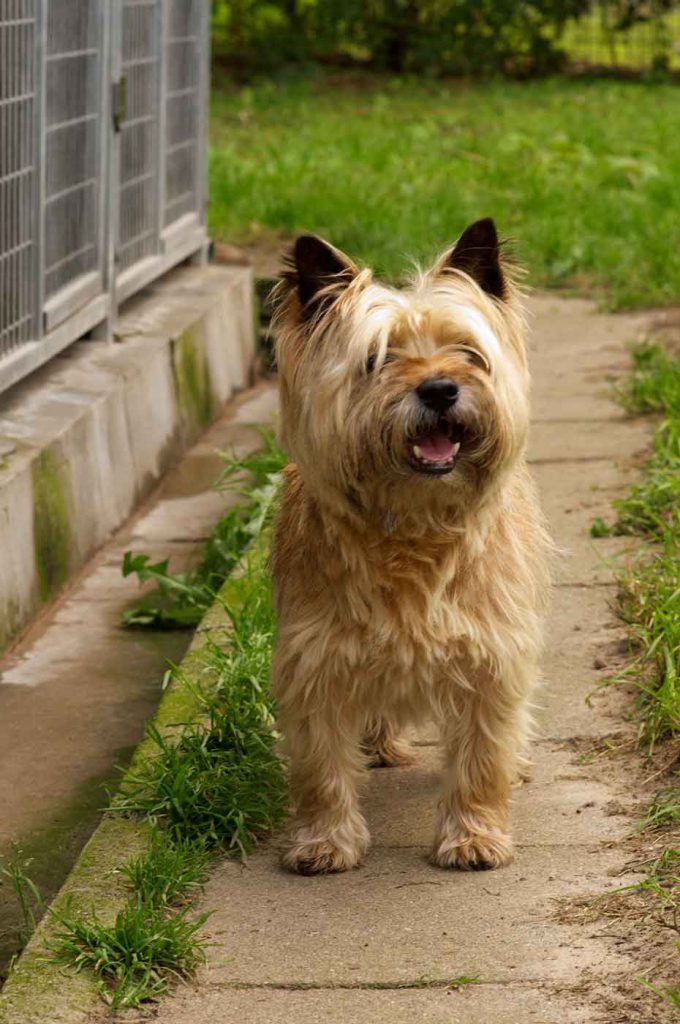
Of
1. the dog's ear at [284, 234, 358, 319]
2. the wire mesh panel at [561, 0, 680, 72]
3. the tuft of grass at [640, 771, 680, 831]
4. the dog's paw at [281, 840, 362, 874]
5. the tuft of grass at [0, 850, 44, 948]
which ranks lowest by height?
the tuft of grass at [0, 850, 44, 948]

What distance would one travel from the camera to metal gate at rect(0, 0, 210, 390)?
5.59 metres

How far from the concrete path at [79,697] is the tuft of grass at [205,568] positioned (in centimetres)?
7

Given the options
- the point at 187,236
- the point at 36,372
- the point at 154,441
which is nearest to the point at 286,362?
the point at 36,372

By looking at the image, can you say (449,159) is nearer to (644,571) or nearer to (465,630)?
(644,571)

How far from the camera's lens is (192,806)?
3842mm

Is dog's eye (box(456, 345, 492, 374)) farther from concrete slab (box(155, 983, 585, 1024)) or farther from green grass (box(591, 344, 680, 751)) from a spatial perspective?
concrete slab (box(155, 983, 585, 1024))

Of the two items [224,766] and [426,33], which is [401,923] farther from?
[426,33]

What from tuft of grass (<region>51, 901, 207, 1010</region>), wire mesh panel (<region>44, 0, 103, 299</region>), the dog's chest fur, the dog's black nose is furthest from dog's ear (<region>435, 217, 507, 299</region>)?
wire mesh panel (<region>44, 0, 103, 299</region>)

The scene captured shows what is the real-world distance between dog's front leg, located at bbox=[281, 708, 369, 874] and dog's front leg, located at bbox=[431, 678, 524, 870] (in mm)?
199

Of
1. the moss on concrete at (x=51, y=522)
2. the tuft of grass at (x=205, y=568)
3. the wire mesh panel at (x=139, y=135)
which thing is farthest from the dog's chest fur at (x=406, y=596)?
the wire mesh panel at (x=139, y=135)

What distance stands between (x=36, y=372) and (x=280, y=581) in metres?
2.78

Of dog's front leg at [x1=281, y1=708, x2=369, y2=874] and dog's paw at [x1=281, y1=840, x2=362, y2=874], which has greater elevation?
dog's front leg at [x1=281, y1=708, x2=369, y2=874]

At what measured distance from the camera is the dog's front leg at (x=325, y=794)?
12.2 ft

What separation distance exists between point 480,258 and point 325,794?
4.05 ft
